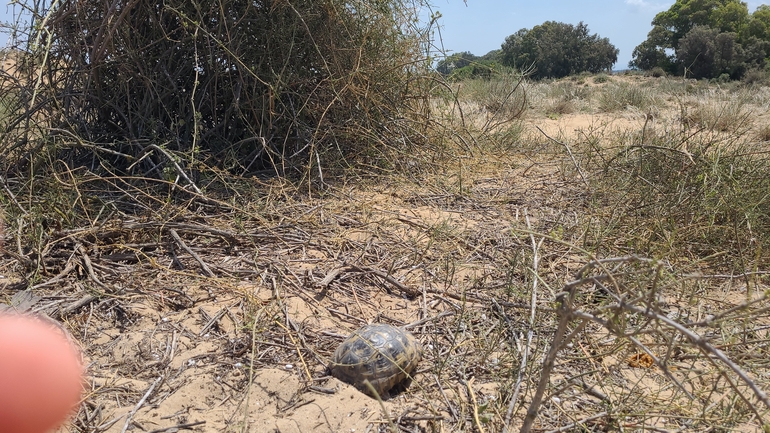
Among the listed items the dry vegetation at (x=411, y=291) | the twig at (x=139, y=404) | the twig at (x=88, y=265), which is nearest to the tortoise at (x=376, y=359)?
the dry vegetation at (x=411, y=291)

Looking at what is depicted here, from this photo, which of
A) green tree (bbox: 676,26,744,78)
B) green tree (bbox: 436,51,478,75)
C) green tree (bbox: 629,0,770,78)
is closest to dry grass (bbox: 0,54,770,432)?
green tree (bbox: 436,51,478,75)

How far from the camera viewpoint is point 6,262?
2.77 meters

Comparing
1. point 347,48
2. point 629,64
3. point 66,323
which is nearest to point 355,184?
point 347,48

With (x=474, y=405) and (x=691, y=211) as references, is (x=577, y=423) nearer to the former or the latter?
(x=474, y=405)

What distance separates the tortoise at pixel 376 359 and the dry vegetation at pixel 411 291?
6 cm

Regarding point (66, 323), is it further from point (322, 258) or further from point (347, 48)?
point (347, 48)

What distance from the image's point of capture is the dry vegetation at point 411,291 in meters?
1.91

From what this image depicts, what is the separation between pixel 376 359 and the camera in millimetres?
2037

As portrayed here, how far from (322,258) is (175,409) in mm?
1298

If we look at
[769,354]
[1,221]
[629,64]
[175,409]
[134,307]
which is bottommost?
[769,354]

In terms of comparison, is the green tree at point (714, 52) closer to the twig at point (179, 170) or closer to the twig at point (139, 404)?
the twig at point (179, 170)

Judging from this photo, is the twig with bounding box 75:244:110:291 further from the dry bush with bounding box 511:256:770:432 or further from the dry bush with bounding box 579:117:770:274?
the dry bush with bounding box 579:117:770:274

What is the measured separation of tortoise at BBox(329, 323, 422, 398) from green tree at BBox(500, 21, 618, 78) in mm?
23836

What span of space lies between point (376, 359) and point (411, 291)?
787mm
